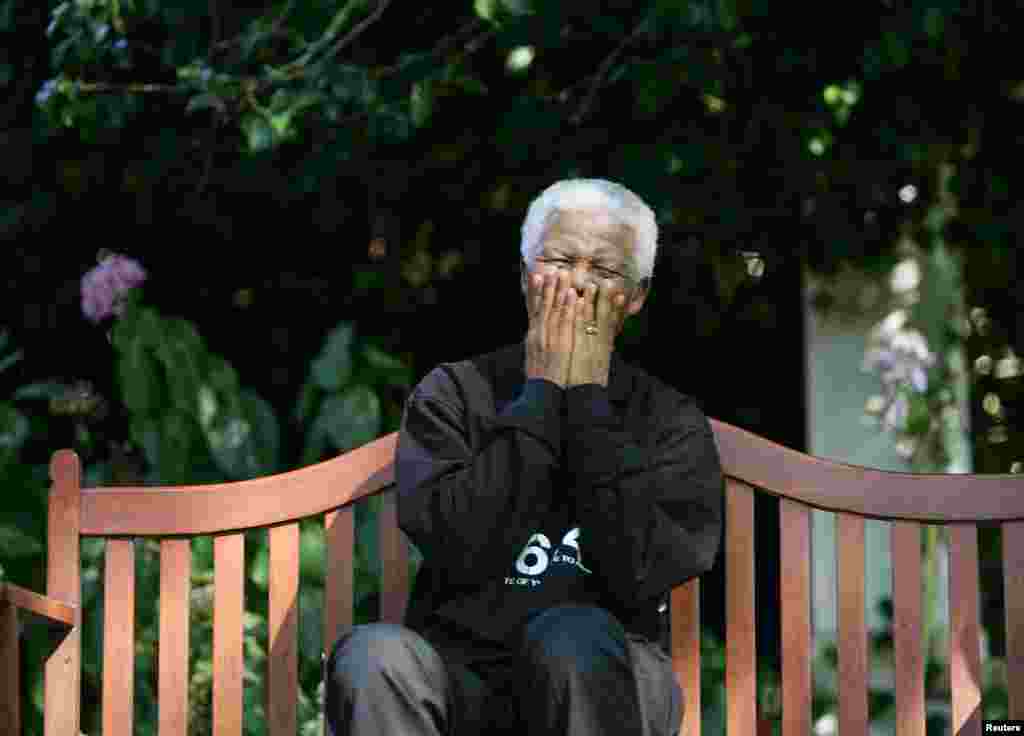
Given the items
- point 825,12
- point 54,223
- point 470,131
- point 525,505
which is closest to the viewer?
point 525,505

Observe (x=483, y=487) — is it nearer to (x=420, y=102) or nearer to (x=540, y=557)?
(x=540, y=557)

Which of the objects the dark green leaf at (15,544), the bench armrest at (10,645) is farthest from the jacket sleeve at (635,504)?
the dark green leaf at (15,544)

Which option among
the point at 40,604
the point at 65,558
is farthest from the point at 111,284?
the point at 40,604

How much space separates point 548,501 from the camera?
321 centimetres

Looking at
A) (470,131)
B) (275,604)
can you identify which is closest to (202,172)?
(470,131)

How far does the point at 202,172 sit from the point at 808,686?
283 cm

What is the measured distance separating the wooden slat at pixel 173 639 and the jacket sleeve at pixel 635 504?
86cm

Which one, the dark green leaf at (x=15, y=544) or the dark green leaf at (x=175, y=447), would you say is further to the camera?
the dark green leaf at (x=175, y=447)

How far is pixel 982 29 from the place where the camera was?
4965 mm

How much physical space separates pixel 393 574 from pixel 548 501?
50 cm

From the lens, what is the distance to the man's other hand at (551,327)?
3266 millimetres

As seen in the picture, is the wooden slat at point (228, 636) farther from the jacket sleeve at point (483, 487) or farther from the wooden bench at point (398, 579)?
the jacket sleeve at point (483, 487)

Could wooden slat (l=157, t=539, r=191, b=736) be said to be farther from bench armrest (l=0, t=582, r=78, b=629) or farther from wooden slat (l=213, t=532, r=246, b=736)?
bench armrest (l=0, t=582, r=78, b=629)

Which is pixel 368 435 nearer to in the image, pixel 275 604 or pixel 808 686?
pixel 275 604
